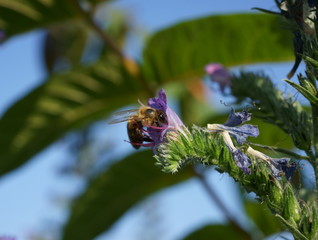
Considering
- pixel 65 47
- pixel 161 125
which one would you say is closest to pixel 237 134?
pixel 161 125

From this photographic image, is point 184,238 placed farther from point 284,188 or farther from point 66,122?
point 284,188

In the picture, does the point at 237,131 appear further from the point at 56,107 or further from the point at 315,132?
the point at 56,107

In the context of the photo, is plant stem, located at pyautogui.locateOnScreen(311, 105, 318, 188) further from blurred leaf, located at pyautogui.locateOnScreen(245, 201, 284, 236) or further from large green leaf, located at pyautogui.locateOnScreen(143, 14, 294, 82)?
blurred leaf, located at pyautogui.locateOnScreen(245, 201, 284, 236)

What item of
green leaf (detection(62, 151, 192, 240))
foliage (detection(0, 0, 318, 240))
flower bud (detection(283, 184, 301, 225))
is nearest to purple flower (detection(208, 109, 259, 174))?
flower bud (detection(283, 184, 301, 225))

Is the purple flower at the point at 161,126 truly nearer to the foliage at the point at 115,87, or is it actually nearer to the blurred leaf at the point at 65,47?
the foliage at the point at 115,87

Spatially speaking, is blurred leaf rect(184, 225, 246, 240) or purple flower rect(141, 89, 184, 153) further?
blurred leaf rect(184, 225, 246, 240)

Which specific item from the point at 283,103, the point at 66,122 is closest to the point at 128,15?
the point at 66,122
